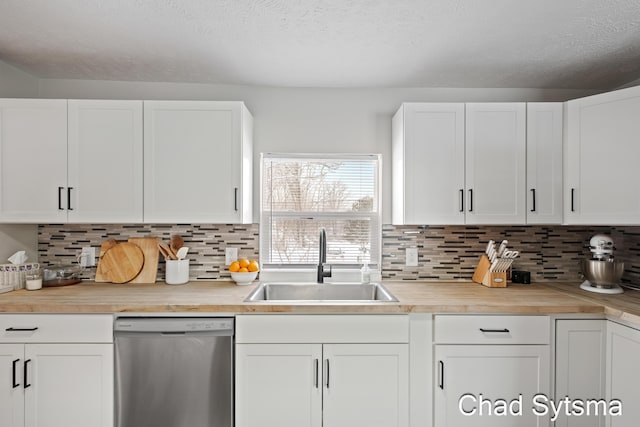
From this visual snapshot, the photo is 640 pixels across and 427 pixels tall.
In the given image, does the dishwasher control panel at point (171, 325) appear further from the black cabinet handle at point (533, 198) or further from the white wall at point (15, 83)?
the black cabinet handle at point (533, 198)

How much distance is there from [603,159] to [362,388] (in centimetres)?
191

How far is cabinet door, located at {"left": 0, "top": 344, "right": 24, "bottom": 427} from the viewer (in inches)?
72.6

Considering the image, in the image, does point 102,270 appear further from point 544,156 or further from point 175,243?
point 544,156

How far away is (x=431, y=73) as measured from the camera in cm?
231

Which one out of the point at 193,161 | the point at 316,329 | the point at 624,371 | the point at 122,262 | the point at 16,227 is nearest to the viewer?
the point at 624,371

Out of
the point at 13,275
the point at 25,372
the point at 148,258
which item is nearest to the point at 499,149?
the point at 148,258

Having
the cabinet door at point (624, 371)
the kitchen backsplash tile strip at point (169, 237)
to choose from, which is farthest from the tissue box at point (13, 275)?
the cabinet door at point (624, 371)

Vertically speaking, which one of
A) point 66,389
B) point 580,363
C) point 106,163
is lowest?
point 66,389

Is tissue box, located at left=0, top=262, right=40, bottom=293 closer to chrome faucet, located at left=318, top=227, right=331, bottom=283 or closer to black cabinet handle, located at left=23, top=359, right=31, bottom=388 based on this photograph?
black cabinet handle, located at left=23, top=359, right=31, bottom=388

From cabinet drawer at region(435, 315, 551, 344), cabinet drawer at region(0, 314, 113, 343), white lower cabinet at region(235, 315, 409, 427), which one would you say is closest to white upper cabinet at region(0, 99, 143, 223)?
cabinet drawer at region(0, 314, 113, 343)

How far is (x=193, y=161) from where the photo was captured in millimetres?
2209

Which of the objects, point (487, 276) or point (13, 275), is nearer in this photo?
point (13, 275)

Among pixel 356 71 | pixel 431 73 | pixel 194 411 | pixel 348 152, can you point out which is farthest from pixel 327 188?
pixel 194 411

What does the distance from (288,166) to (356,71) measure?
806 mm
